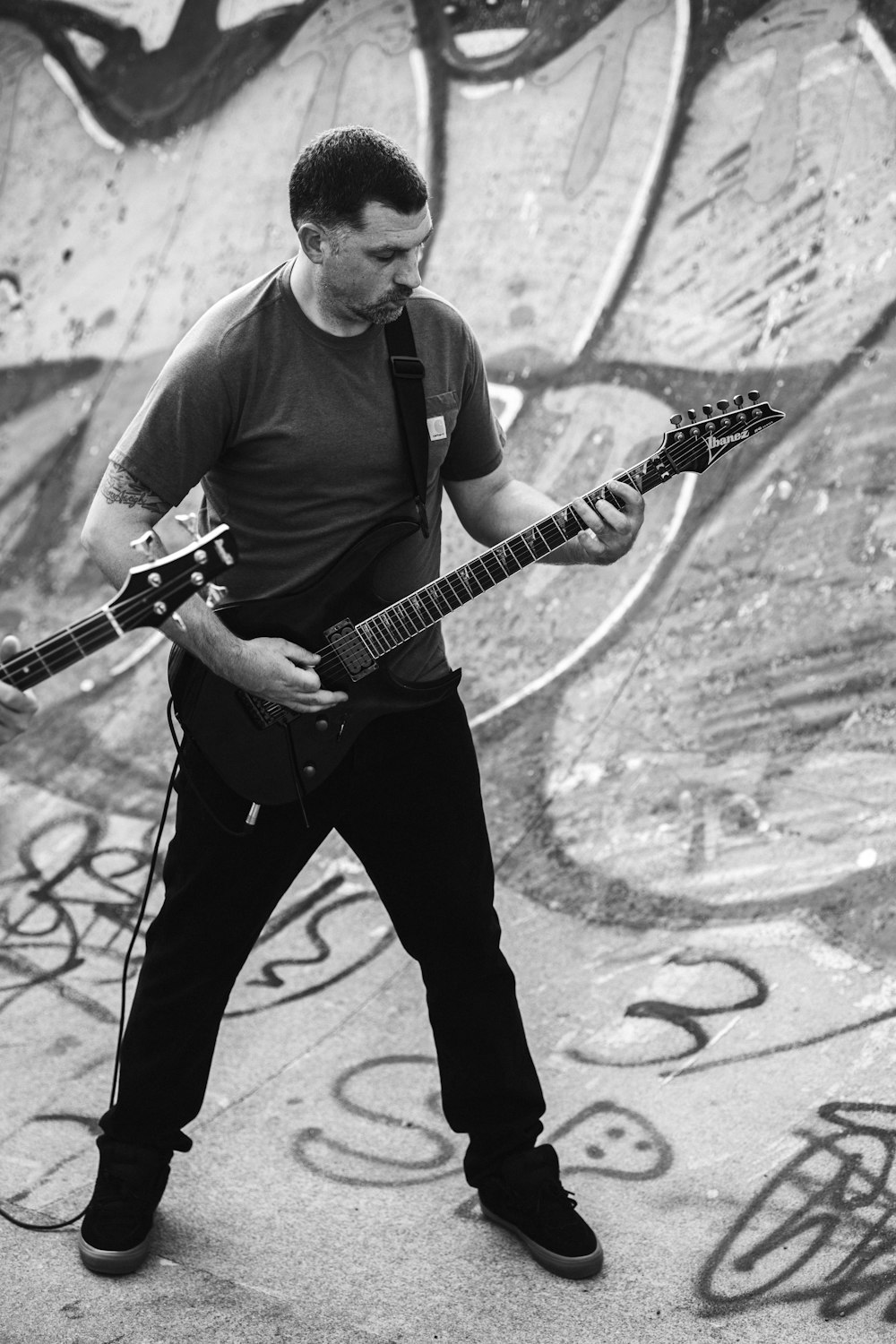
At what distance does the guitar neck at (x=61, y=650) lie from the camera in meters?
2.34

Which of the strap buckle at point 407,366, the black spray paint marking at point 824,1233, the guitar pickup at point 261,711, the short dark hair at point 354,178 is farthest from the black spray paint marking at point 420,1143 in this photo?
the short dark hair at point 354,178

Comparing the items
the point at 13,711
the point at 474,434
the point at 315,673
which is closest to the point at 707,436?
the point at 474,434

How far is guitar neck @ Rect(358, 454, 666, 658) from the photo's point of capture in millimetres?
2660

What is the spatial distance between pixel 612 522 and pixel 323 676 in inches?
26.1

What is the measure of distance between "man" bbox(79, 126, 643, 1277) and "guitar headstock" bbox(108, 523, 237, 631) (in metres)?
0.15

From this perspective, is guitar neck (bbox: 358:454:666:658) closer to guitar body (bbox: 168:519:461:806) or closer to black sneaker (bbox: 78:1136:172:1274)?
guitar body (bbox: 168:519:461:806)

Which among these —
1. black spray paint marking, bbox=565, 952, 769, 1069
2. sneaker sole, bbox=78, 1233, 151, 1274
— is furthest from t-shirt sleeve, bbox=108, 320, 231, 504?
black spray paint marking, bbox=565, 952, 769, 1069

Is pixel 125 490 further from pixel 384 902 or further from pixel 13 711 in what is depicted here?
pixel 384 902

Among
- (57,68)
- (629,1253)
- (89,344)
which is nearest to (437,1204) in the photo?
(629,1253)

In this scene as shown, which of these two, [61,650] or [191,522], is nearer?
[61,650]

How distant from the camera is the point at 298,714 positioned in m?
2.63

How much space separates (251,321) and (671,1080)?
207cm

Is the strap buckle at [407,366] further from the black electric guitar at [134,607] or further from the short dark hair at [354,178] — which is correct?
the black electric guitar at [134,607]

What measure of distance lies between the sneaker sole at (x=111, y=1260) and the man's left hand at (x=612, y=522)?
169 cm
